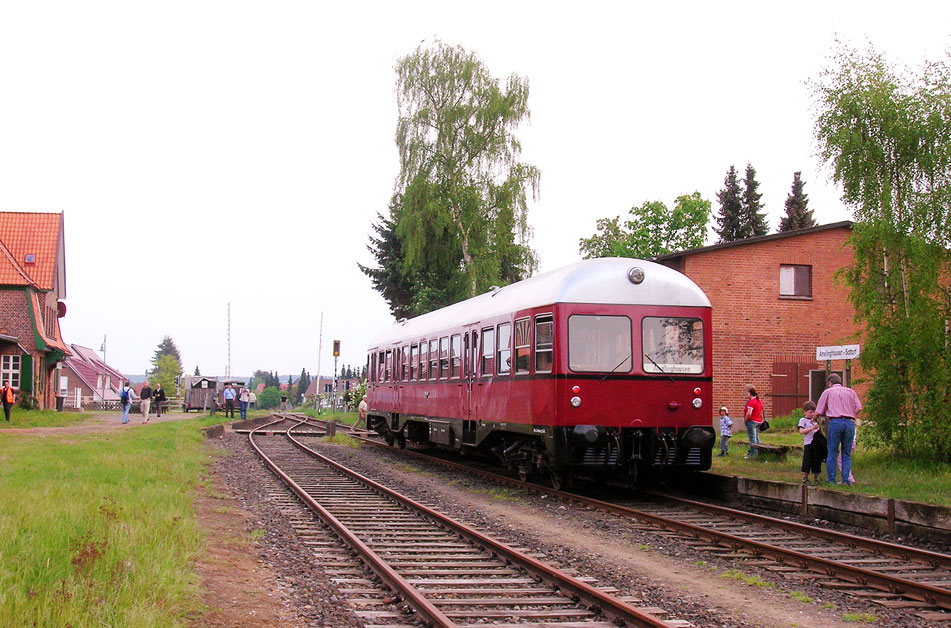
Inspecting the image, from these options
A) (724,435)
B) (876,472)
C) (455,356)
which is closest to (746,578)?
(876,472)

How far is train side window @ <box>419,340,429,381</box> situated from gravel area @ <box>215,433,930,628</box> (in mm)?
5337

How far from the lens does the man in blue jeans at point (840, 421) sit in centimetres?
1240

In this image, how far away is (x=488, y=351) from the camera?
15.8 metres

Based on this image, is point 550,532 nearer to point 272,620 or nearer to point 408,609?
point 408,609

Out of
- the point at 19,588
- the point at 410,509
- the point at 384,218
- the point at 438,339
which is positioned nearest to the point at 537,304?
the point at 410,509

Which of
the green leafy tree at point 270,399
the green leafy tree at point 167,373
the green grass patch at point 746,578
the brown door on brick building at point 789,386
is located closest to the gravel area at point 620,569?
the green grass patch at point 746,578

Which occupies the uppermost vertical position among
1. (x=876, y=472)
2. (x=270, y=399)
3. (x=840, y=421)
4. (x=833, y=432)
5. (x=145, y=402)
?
(x=840, y=421)

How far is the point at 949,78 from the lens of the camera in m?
13.9

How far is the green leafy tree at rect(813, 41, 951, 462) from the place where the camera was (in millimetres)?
13633

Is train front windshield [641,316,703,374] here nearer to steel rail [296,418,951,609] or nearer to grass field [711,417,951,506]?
grass field [711,417,951,506]

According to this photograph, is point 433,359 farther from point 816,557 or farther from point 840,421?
point 816,557

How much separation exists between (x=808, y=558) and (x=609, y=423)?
467cm

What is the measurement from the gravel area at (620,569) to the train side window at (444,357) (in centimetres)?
386

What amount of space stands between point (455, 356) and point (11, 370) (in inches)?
1120
